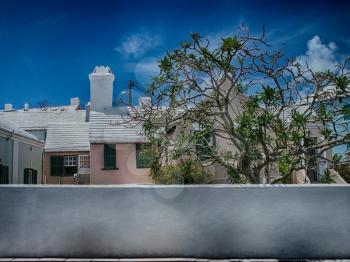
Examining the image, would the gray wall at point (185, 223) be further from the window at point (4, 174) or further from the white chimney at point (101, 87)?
the white chimney at point (101, 87)

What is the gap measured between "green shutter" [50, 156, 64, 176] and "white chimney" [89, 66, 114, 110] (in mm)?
3925

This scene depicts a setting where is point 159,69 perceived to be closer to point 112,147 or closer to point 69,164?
point 112,147

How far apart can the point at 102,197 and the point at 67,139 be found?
1923 cm

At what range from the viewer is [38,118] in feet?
96.5

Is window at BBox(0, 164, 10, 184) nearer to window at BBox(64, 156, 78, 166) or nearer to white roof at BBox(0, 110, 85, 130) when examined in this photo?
window at BBox(64, 156, 78, 166)

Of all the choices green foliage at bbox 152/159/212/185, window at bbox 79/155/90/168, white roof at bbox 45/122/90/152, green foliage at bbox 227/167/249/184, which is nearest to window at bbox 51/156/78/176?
window at bbox 79/155/90/168

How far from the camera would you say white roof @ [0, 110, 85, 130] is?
28.4 m

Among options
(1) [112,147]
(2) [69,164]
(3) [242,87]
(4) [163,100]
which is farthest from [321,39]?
(2) [69,164]

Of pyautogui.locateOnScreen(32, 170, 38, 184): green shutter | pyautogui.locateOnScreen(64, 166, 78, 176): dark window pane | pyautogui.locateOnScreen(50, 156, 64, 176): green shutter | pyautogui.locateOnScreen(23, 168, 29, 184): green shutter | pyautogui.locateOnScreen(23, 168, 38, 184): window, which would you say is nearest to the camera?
pyautogui.locateOnScreen(23, 168, 29, 184): green shutter

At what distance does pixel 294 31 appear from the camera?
429 inches

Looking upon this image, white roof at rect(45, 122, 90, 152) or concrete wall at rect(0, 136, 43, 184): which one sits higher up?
white roof at rect(45, 122, 90, 152)

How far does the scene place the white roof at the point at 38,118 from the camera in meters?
28.4

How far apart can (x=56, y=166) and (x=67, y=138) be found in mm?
2061

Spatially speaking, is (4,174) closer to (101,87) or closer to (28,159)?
(28,159)
